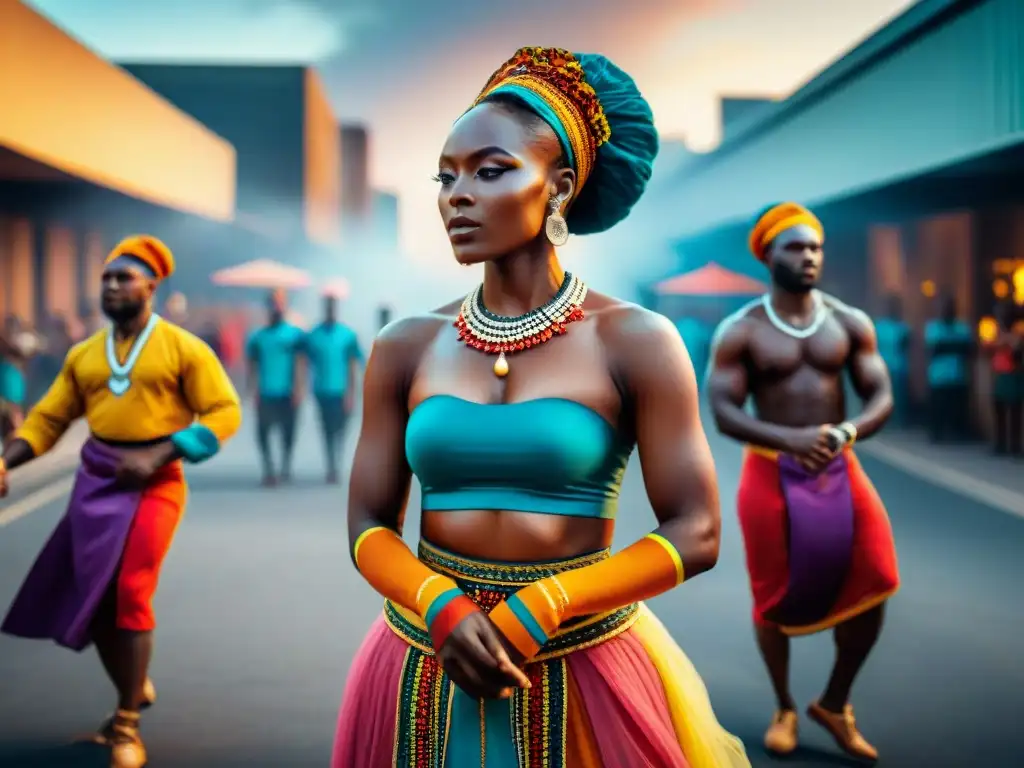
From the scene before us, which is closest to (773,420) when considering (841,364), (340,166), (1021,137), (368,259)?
(841,364)

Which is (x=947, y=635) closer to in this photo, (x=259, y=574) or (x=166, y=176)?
(x=259, y=574)

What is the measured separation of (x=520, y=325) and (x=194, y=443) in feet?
9.07

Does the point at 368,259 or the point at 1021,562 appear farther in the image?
the point at 368,259

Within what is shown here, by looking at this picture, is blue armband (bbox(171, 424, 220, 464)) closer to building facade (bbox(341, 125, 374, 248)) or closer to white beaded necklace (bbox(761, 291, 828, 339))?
white beaded necklace (bbox(761, 291, 828, 339))

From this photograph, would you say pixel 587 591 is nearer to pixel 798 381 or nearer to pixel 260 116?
pixel 798 381

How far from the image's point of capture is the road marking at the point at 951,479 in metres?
11.1

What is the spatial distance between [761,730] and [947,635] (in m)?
2.00

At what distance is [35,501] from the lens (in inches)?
448

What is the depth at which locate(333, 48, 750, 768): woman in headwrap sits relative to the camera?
7.55 ft

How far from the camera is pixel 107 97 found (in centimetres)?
1789

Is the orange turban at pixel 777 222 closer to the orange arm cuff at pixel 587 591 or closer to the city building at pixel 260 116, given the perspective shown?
the orange arm cuff at pixel 587 591

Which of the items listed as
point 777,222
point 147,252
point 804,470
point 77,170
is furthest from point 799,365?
point 77,170

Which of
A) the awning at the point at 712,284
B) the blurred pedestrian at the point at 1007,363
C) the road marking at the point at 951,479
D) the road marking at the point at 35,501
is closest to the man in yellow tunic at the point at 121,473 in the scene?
the road marking at the point at 35,501

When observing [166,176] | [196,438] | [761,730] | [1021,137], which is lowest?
[761,730]
